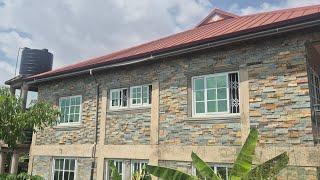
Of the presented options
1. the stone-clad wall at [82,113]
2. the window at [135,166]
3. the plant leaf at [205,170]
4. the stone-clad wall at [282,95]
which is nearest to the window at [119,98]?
the stone-clad wall at [82,113]

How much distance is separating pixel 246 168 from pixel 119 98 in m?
6.76

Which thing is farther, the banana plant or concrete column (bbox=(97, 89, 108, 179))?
concrete column (bbox=(97, 89, 108, 179))

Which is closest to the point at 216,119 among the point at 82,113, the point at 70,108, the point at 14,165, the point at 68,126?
the point at 82,113

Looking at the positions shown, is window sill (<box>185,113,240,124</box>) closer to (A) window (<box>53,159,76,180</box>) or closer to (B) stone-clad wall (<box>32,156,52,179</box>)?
(A) window (<box>53,159,76,180</box>)

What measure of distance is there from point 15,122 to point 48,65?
36.4ft

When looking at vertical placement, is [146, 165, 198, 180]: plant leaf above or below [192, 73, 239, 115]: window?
below

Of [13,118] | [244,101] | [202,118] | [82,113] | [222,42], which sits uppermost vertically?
[222,42]

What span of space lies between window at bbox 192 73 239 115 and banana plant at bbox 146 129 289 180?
260cm

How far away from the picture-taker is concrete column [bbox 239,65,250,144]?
9758mm

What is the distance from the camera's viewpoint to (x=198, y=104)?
11016mm

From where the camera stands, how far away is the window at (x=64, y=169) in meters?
14.0

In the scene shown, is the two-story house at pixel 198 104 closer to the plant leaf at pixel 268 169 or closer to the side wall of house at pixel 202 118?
the side wall of house at pixel 202 118

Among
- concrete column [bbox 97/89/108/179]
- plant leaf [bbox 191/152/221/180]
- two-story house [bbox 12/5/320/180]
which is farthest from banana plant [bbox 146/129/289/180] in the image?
concrete column [bbox 97/89/108/179]

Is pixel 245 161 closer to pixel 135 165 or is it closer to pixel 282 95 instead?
pixel 282 95
